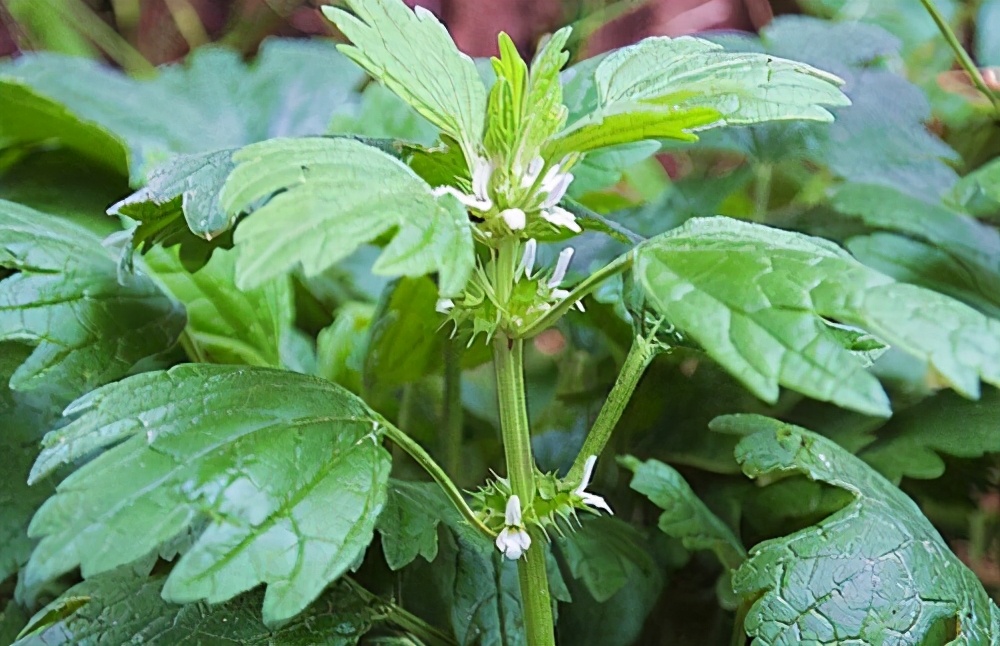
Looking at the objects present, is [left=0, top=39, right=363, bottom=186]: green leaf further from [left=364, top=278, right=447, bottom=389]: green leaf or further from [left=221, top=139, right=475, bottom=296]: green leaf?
[left=221, top=139, right=475, bottom=296]: green leaf

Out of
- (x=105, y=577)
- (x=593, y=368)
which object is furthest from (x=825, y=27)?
(x=105, y=577)

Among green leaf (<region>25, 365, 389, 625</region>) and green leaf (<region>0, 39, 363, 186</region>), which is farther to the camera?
green leaf (<region>0, 39, 363, 186</region>)

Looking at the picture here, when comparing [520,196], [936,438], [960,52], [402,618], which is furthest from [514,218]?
[960,52]

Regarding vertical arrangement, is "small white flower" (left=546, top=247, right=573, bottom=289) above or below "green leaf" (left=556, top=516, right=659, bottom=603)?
above

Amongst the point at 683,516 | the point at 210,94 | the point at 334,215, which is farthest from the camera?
the point at 210,94

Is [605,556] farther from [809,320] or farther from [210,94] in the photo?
[210,94]

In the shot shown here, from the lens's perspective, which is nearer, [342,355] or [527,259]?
[527,259]

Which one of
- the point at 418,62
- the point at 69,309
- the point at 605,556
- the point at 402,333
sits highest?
the point at 418,62

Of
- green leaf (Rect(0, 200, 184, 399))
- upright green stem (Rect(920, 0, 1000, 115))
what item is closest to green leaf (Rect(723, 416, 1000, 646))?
green leaf (Rect(0, 200, 184, 399))

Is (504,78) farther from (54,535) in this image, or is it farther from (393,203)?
(54,535)
